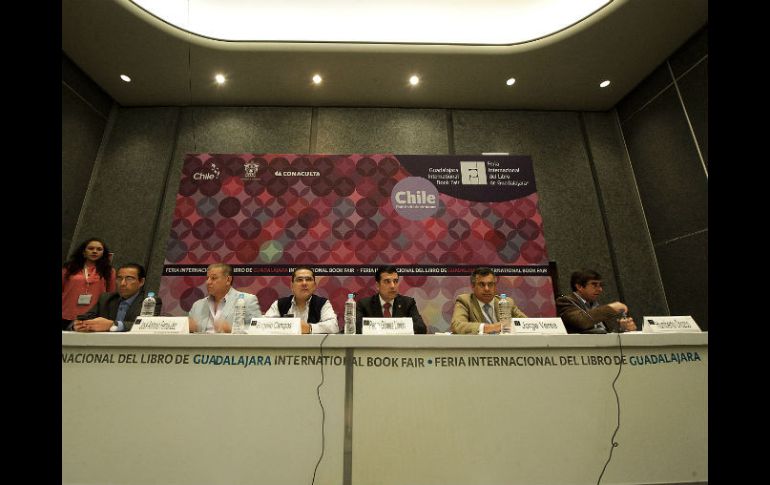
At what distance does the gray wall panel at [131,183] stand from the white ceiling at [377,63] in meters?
0.27

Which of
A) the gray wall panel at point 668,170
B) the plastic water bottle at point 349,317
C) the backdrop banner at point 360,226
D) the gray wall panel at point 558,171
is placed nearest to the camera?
the plastic water bottle at point 349,317

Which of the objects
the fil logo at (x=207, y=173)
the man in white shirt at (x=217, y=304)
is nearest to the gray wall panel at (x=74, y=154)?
the fil logo at (x=207, y=173)

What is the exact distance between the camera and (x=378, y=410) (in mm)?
1466

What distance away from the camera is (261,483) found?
1.39m

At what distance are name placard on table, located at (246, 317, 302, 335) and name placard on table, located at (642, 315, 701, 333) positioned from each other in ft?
5.49

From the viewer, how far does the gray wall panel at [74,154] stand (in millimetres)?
3885

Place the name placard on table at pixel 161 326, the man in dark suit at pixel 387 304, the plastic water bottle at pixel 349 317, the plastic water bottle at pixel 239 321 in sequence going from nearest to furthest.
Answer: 1. the name placard on table at pixel 161 326
2. the plastic water bottle at pixel 239 321
3. the plastic water bottle at pixel 349 317
4. the man in dark suit at pixel 387 304

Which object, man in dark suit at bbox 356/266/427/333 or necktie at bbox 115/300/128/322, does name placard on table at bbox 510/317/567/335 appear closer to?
man in dark suit at bbox 356/266/427/333

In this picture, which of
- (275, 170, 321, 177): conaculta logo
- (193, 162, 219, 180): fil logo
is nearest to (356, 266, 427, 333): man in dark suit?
(275, 170, 321, 177): conaculta logo

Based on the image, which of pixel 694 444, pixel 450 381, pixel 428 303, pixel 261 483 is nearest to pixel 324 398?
pixel 261 483

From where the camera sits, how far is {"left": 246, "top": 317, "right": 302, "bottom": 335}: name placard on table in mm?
1604

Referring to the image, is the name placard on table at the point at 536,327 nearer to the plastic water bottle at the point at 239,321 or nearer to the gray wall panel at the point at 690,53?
the plastic water bottle at the point at 239,321

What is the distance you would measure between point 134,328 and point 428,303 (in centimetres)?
263

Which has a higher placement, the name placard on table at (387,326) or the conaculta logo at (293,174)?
the conaculta logo at (293,174)
